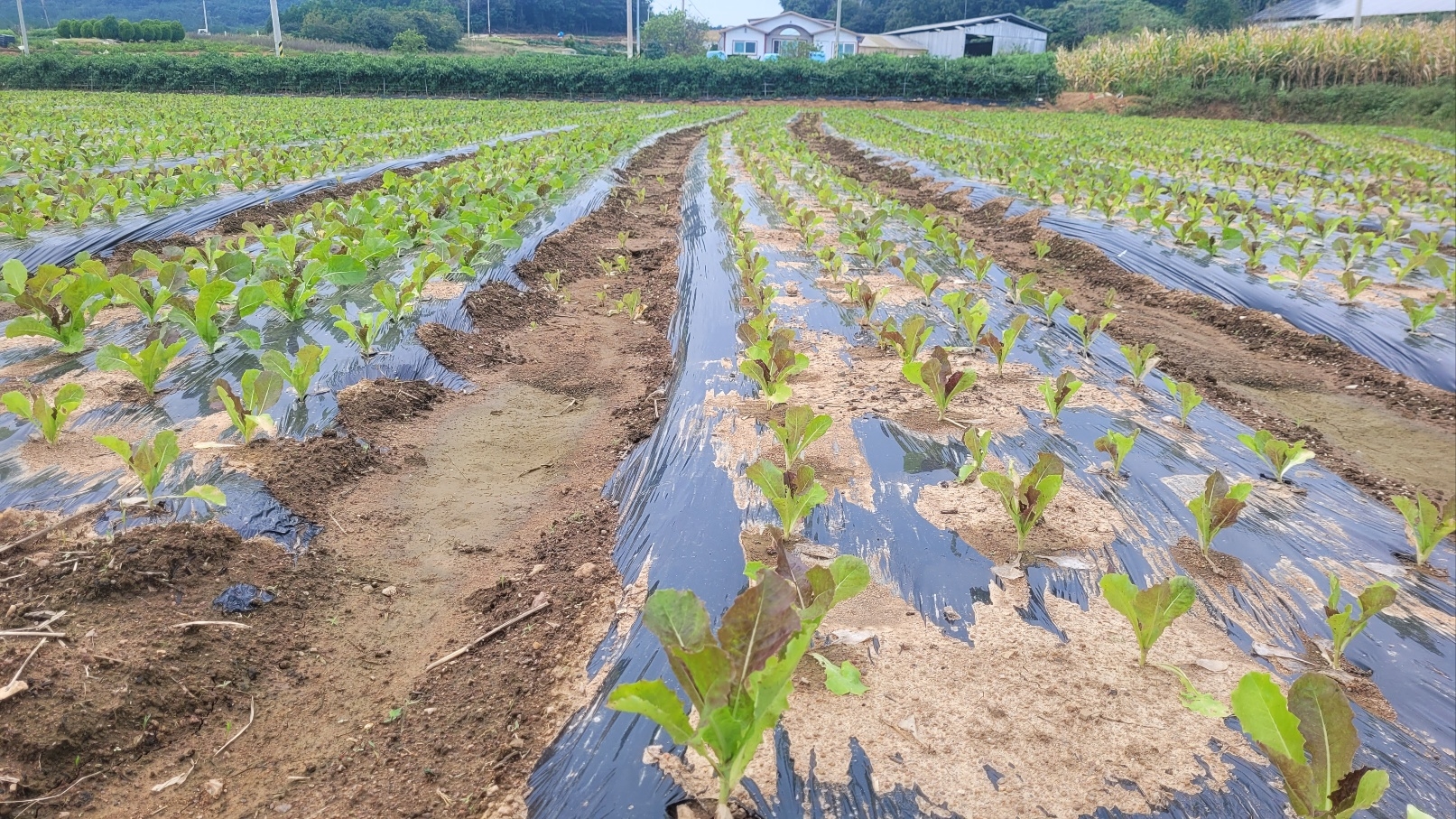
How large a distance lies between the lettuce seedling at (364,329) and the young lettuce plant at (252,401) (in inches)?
29.4

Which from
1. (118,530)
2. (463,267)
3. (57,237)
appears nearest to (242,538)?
(118,530)

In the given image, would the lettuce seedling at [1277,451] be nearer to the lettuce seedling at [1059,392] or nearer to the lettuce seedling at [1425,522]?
the lettuce seedling at [1425,522]

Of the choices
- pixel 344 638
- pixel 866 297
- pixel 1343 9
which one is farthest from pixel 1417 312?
pixel 1343 9

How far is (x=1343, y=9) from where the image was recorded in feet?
146

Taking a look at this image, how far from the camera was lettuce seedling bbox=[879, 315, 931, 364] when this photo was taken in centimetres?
358

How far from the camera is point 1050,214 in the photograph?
8.59 meters

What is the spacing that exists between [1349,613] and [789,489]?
4.78 feet

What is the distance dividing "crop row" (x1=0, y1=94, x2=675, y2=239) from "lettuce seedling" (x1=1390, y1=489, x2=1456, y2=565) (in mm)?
7549

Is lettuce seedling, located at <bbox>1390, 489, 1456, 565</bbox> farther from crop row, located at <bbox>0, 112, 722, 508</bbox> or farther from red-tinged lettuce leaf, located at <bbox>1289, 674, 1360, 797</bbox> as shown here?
crop row, located at <bbox>0, 112, 722, 508</bbox>

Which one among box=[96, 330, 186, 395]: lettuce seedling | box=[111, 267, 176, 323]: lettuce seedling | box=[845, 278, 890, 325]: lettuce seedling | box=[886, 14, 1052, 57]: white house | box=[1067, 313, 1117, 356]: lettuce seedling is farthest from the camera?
box=[886, 14, 1052, 57]: white house

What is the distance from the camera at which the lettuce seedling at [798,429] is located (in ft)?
8.64

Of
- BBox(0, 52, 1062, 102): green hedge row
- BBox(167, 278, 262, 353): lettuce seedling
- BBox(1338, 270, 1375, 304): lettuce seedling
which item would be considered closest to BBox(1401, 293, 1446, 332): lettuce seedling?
BBox(1338, 270, 1375, 304): lettuce seedling

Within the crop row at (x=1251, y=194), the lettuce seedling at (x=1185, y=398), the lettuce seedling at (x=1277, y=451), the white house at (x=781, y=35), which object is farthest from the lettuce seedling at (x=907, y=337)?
the white house at (x=781, y=35)

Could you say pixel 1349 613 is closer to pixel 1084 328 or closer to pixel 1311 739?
pixel 1311 739
